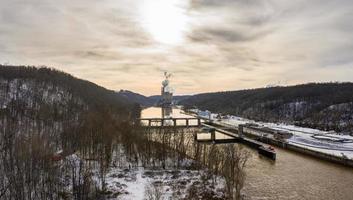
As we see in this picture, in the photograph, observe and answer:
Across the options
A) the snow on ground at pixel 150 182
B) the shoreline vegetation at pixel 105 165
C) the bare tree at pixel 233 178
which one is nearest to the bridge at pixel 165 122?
the shoreline vegetation at pixel 105 165

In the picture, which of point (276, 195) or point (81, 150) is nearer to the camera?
point (276, 195)

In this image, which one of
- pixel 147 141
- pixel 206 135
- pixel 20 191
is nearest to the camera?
pixel 20 191

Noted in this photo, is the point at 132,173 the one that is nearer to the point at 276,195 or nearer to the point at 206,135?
the point at 276,195

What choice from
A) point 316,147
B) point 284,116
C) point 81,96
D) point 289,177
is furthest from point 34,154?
point 284,116

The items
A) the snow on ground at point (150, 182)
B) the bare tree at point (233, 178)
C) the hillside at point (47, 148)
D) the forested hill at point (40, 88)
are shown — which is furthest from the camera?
the forested hill at point (40, 88)

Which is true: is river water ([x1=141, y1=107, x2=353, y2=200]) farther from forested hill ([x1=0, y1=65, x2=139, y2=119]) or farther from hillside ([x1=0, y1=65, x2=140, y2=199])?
forested hill ([x1=0, y1=65, x2=139, y2=119])

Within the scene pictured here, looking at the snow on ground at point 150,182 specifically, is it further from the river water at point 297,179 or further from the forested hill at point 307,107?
the forested hill at point 307,107

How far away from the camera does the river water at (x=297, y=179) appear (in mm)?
36406

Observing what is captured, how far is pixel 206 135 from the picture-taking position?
99.6 m

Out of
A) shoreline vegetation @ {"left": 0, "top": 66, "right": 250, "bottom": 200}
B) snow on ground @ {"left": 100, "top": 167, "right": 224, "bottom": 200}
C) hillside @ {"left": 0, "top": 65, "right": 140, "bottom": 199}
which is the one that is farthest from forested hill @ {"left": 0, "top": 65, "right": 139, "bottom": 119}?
snow on ground @ {"left": 100, "top": 167, "right": 224, "bottom": 200}

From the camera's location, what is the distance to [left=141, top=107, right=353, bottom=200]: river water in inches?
1433

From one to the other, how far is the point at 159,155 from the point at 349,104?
324 feet

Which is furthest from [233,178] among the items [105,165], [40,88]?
[40,88]

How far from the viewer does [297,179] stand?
43.7m
